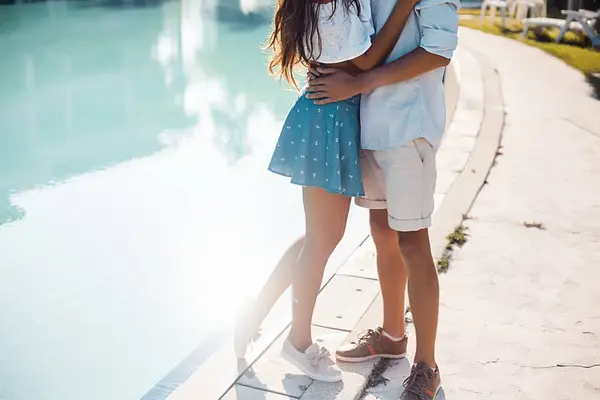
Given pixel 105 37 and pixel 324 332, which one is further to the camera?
pixel 105 37

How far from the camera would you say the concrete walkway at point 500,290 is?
2.57 meters

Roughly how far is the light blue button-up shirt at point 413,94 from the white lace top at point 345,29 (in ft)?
0.26

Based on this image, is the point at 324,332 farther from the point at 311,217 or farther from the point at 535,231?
the point at 535,231

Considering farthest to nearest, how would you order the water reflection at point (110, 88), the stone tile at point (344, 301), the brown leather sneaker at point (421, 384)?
1. the water reflection at point (110, 88)
2. the stone tile at point (344, 301)
3. the brown leather sneaker at point (421, 384)

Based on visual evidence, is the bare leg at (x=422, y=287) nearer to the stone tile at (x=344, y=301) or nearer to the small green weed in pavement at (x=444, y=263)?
the stone tile at (x=344, y=301)

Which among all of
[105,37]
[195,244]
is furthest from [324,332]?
[105,37]

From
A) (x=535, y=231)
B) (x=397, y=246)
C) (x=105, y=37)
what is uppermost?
(x=397, y=246)

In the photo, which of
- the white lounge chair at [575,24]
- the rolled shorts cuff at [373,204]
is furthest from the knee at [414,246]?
the white lounge chair at [575,24]

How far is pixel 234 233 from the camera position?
4.80 metres

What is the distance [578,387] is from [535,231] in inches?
57.9

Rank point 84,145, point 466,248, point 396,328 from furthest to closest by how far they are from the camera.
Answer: point 84,145
point 466,248
point 396,328

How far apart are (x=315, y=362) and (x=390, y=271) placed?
1.22ft

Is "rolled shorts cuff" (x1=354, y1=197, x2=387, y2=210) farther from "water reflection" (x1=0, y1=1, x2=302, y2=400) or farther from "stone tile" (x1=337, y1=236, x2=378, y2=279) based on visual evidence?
"water reflection" (x1=0, y1=1, x2=302, y2=400)

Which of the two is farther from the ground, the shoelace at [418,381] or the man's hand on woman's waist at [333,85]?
the man's hand on woman's waist at [333,85]
